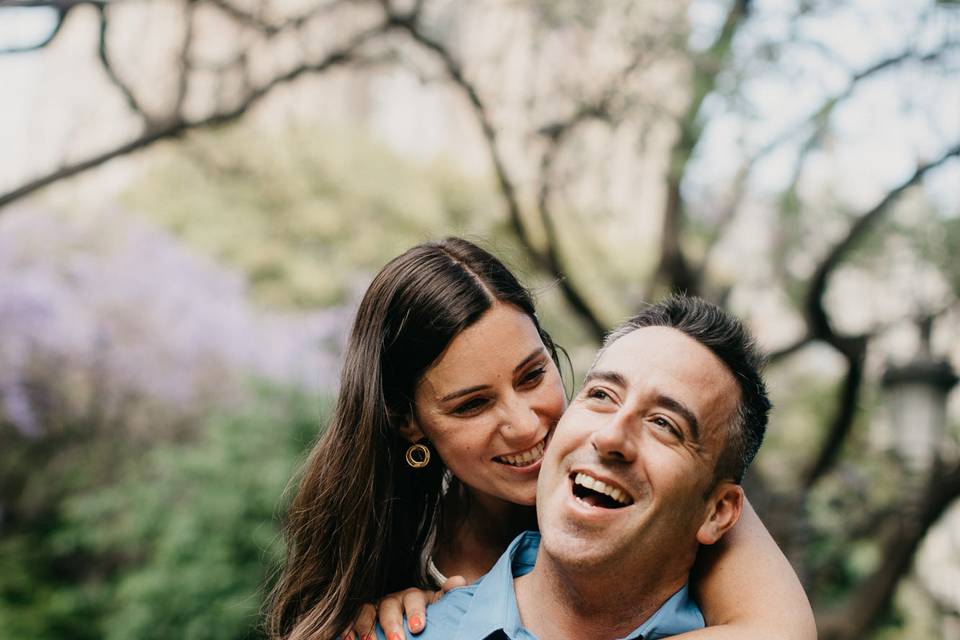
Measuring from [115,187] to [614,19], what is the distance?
11033 millimetres

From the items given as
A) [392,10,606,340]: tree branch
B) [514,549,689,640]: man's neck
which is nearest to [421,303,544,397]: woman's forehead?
[514,549,689,640]: man's neck

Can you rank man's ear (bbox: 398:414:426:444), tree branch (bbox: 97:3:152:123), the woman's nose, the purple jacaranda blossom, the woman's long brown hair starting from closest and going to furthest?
the woman's nose
the woman's long brown hair
man's ear (bbox: 398:414:426:444)
tree branch (bbox: 97:3:152:123)
the purple jacaranda blossom

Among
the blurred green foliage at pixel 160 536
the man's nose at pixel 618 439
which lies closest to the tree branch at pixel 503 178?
the blurred green foliage at pixel 160 536

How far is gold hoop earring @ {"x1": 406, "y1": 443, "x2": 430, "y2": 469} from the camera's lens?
336 cm

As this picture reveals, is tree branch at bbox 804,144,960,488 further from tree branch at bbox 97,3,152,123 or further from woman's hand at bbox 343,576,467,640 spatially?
woman's hand at bbox 343,576,467,640

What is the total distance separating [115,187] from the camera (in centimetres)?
1734

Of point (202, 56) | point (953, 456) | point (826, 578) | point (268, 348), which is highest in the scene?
point (202, 56)

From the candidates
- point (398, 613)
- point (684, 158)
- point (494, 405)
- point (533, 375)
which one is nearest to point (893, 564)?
point (684, 158)

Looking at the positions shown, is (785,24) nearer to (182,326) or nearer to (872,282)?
(872,282)

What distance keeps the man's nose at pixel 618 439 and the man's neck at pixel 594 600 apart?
286mm

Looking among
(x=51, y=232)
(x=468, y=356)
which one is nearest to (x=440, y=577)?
(x=468, y=356)

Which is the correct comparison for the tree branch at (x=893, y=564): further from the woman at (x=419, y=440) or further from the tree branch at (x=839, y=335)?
the woman at (x=419, y=440)

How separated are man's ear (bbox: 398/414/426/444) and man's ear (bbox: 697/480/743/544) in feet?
3.25

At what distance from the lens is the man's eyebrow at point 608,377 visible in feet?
8.91
